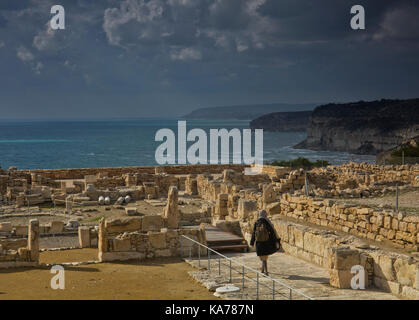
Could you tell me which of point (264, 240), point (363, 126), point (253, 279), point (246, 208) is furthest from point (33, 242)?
point (363, 126)

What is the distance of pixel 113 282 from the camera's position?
1074 cm

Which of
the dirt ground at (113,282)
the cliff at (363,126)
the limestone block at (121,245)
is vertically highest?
the cliff at (363,126)

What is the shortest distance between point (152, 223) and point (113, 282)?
12.2 feet

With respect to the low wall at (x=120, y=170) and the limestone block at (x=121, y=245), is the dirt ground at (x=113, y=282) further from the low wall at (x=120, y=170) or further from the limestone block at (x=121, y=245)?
the low wall at (x=120, y=170)

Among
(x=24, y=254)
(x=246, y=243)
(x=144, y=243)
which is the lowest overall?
(x=24, y=254)

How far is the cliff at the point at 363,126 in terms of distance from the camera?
318 ft

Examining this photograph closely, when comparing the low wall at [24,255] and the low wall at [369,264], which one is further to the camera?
the low wall at [24,255]

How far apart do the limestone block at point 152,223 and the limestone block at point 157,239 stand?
1.09 m

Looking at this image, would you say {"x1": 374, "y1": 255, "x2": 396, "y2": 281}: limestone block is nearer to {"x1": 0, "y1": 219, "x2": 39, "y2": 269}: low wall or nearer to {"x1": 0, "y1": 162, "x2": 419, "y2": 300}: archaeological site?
{"x1": 0, "y1": 162, "x2": 419, "y2": 300}: archaeological site

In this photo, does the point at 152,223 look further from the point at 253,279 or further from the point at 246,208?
the point at 253,279

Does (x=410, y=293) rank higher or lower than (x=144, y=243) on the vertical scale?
lower

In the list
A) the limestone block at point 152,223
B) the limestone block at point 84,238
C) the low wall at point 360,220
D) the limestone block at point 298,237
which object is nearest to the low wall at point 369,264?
the limestone block at point 298,237
